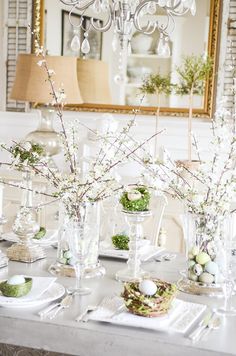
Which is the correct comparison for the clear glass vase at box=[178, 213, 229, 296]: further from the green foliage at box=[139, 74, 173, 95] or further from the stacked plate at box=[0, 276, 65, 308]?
the green foliage at box=[139, 74, 173, 95]

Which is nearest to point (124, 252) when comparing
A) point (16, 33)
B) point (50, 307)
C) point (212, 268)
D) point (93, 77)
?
point (212, 268)

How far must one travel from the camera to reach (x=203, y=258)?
2184 millimetres

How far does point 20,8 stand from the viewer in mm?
4414

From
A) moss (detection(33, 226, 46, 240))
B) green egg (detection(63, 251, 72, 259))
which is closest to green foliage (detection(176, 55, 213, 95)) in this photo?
moss (detection(33, 226, 46, 240))

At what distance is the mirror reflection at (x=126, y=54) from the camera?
4113 millimetres

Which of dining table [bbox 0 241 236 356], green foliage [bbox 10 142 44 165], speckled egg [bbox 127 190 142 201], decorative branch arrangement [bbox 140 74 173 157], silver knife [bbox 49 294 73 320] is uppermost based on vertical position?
decorative branch arrangement [bbox 140 74 173 157]

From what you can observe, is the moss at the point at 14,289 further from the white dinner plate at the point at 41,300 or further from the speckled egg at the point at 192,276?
the speckled egg at the point at 192,276

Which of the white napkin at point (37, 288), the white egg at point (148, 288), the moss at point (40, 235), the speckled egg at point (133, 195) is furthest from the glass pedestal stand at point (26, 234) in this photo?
the white egg at point (148, 288)

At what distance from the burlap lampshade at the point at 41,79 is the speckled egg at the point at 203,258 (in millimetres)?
1915

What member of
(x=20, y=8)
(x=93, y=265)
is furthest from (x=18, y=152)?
(x=20, y=8)

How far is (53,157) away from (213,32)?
1.32 m

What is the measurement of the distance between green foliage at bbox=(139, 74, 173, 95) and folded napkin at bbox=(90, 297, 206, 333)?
2362 millimetres

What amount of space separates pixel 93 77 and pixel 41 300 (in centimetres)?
252

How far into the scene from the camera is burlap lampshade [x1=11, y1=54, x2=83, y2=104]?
12.7 feet
